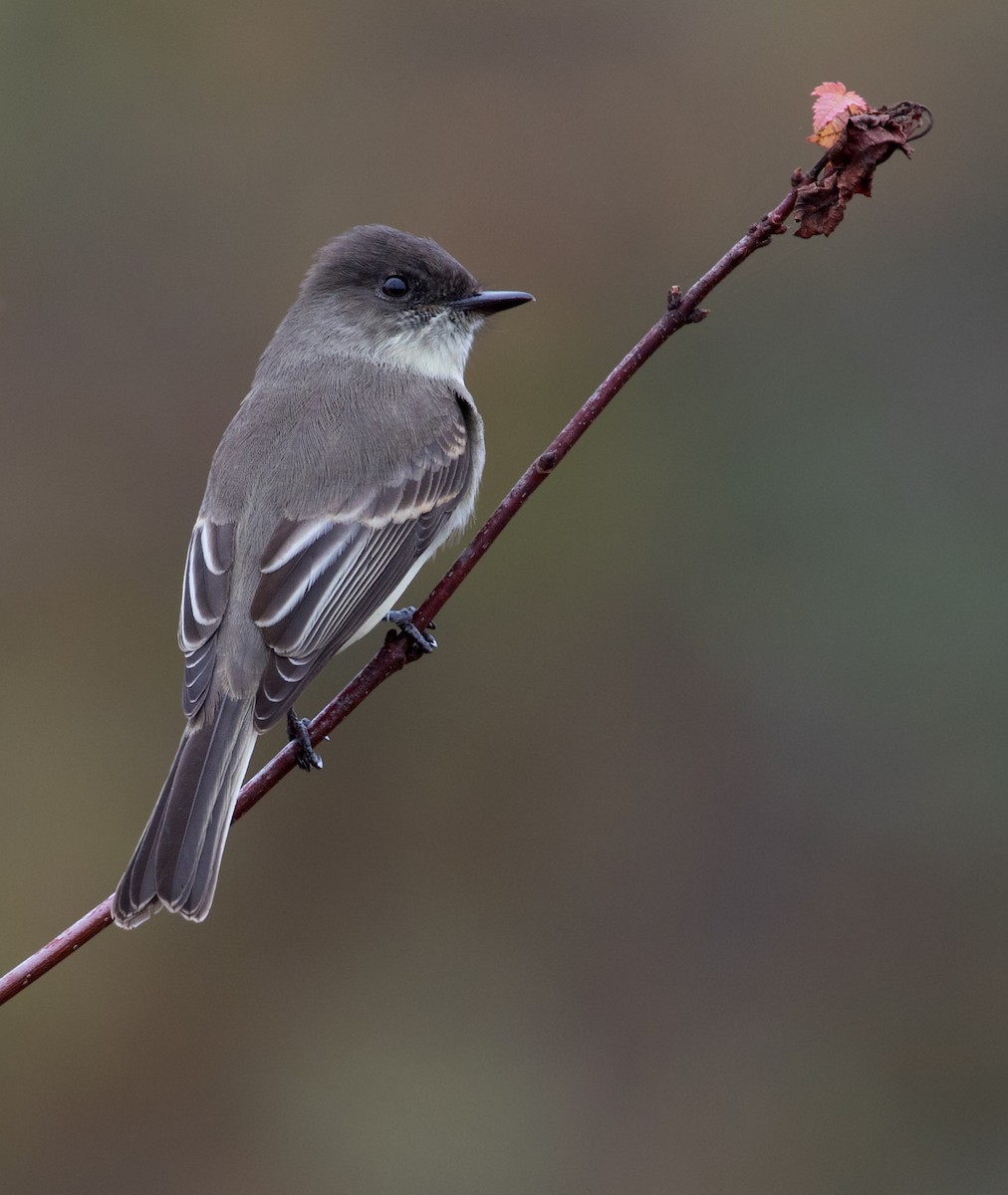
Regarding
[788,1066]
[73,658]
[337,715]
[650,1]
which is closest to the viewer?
[337,715]

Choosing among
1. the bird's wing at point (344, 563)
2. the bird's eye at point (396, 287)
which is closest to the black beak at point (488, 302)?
the bird's eye at point (396, 287)

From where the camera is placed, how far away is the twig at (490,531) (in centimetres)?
289

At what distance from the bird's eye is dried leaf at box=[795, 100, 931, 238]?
2067 millimetres

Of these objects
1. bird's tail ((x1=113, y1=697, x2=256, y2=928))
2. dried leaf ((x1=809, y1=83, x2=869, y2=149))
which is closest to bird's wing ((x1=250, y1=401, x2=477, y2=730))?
bird's tail ((x1=113, y1=697, x2=256, y2=928))

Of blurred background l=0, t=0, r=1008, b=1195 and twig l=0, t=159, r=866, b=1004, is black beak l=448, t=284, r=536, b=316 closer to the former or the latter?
twig l=0, t=159, r=866, b=1004

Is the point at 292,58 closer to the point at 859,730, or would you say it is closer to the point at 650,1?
the point at 650,1

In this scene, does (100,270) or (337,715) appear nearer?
(337,715)

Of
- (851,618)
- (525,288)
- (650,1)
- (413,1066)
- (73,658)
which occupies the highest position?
(650,1)

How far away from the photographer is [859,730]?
20.4ft

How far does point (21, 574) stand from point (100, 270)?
143cm

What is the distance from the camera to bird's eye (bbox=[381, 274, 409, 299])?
16.2 feet

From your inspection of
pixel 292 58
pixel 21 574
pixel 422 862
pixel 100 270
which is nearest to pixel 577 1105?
pixel 422 862

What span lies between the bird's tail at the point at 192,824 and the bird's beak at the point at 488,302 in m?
1.55

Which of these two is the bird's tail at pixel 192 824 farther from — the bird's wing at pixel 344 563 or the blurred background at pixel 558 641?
the blurred background at pixel 558 641
